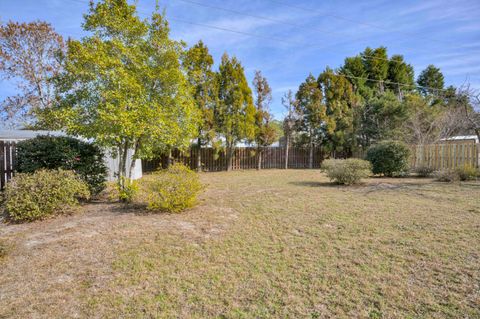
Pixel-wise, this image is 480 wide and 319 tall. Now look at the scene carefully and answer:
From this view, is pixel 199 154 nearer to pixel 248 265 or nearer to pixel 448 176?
pixel 448 176

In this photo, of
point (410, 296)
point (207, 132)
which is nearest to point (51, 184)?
point (410, 296)

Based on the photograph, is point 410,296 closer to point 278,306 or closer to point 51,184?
point 278,306

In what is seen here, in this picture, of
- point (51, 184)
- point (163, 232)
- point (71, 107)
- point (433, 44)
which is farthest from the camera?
point (433, 44)

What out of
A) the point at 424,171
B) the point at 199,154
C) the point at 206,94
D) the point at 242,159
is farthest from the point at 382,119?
the point at 199,154

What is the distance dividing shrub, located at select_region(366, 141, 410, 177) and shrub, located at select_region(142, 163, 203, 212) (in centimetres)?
876

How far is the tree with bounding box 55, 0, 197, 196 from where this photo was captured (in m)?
5.30

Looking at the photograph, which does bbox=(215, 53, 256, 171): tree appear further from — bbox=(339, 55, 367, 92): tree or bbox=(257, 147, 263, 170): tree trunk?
bbox=(339, 55, 367, 92): tree

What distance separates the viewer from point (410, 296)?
2.26 meters

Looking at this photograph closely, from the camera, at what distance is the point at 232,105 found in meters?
15.8

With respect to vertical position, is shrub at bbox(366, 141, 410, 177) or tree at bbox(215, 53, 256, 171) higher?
tree at bbox(215, 53, 256, 171)

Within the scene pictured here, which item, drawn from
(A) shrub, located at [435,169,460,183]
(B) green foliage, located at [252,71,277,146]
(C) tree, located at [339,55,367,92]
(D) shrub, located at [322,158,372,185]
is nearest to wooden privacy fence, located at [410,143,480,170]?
(A) shrub, located at [435,169,460,183]

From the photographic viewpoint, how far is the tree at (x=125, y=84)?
17.4 feet

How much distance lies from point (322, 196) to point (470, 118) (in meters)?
7.99

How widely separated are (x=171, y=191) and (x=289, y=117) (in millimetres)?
14978
